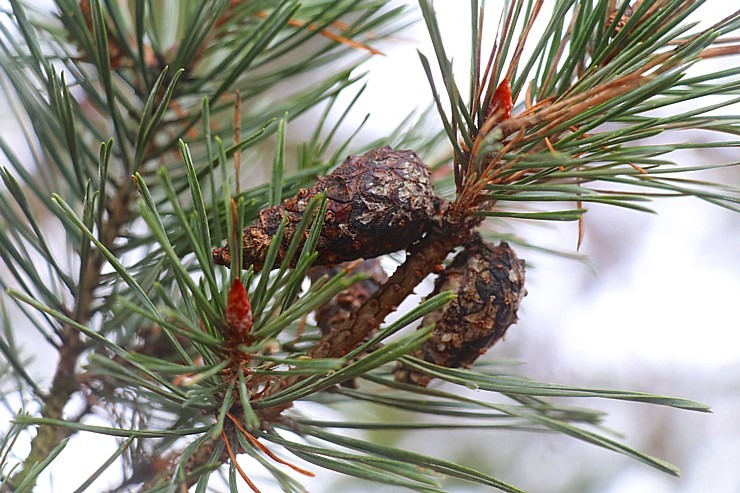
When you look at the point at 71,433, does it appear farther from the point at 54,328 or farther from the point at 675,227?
the point at 675,227

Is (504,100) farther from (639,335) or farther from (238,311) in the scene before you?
(639,335)

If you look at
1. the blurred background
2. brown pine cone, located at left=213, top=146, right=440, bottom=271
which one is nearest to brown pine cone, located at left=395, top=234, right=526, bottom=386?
brown pine cone, located at left=213, top=146, right=440, bottom=271

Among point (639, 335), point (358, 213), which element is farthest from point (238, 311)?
point (639, 335)

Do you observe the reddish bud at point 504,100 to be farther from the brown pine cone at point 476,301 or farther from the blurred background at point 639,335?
the blurred background at point 639,335

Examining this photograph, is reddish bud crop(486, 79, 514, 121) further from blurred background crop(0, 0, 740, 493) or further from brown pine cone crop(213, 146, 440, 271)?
blurred background crop(0, 0, 740, 493)

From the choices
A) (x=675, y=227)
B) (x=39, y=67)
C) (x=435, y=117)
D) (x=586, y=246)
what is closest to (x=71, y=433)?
(x=39, y=67)

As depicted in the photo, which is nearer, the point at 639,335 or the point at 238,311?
the point at 238,311
